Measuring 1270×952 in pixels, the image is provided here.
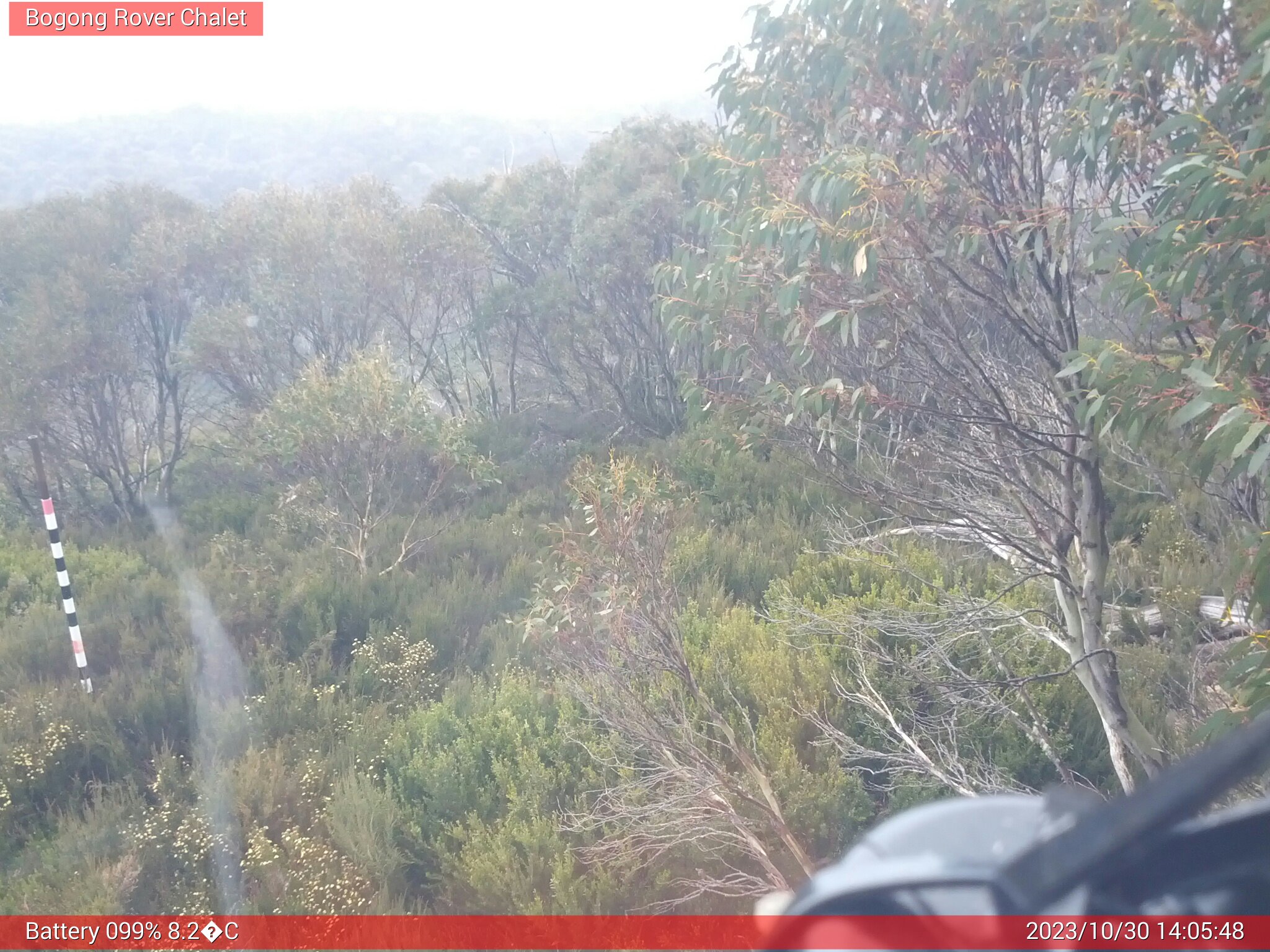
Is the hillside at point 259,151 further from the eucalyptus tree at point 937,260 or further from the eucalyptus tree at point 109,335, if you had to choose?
the eucalyptus tree at point 937,260

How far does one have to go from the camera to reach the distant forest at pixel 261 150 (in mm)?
23094

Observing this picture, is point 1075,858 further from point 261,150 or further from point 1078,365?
point 261,150

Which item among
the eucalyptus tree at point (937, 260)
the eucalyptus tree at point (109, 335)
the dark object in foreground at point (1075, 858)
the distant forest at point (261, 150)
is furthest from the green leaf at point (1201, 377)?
the distant forest at point (261, 150)

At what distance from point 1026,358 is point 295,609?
5.97 m

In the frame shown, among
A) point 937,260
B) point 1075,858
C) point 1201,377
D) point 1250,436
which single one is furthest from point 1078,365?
point 1075,858

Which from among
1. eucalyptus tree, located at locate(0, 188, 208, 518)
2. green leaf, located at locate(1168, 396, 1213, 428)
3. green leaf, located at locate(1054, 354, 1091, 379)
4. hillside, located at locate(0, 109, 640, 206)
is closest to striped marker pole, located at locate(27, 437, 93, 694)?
eucalyptus tree, located at locate(0, 188, 208, 518)

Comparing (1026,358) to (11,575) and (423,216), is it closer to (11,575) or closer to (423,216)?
(11,575)

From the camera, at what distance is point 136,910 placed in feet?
12.5

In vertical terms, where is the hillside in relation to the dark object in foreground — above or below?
above

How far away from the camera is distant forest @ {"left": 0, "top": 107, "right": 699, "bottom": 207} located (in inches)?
909

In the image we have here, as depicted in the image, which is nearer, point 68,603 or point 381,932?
point 381,932

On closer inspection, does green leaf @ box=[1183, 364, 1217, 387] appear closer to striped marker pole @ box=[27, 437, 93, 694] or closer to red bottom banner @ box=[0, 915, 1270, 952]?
red bottom banner @ box=[0, 915, 1270, 952]

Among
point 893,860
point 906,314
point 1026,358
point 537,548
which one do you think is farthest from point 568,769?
point 537,548

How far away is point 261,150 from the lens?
1115 inches
